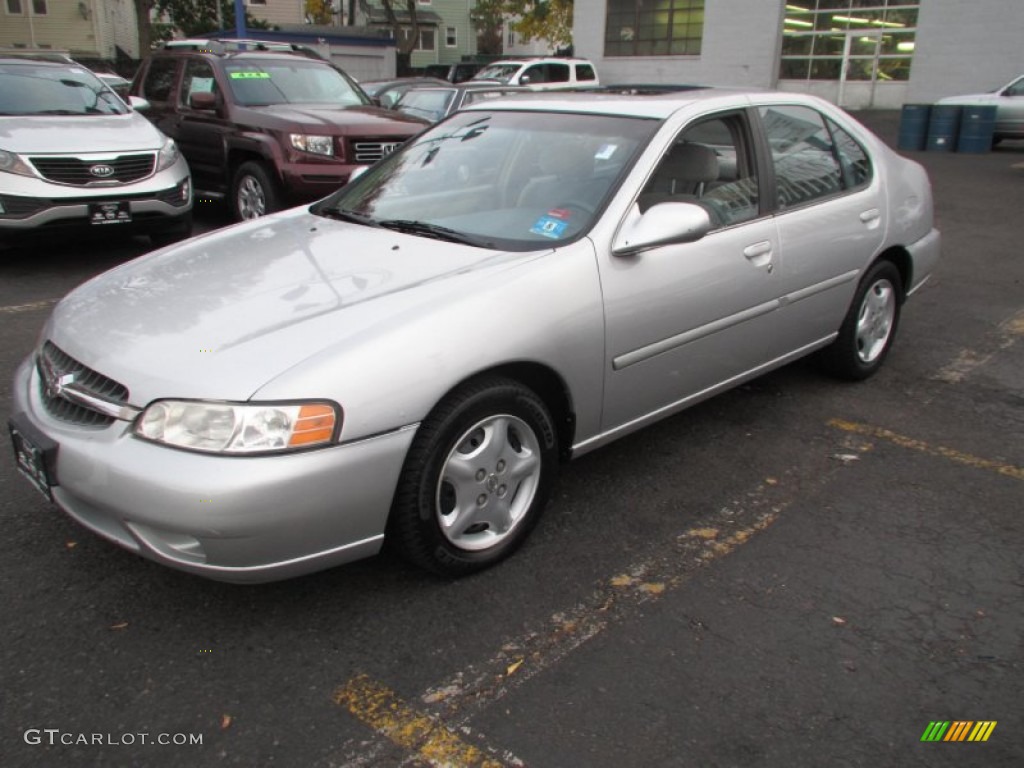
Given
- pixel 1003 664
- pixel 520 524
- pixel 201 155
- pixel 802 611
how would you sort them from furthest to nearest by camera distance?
pixel 201 155 → pixel 520 524 → pixel 802 611 → pixel 1003 664

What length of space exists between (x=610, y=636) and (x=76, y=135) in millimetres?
6462

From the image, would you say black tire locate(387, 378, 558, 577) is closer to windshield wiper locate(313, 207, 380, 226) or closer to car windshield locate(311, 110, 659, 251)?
car windshield locate(311, 110, 659, 251)

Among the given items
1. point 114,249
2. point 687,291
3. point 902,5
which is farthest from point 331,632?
point 902,5

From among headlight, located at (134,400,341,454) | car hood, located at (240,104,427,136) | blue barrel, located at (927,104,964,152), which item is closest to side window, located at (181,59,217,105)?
car hood, located at (240,104,427,136)

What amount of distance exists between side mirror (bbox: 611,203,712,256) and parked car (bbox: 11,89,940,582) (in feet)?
0.04

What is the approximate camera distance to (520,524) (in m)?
3.11

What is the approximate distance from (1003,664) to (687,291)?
66.3 inches

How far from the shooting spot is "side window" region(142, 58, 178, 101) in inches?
384

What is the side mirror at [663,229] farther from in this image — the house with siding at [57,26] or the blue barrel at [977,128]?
the house with siding at [57,26]

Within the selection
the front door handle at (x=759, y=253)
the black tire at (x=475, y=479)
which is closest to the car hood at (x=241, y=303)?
the black tire at (x=475, y=479)

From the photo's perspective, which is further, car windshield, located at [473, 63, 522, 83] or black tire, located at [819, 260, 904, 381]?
car windshield, located at [473, 63, 522, 83]

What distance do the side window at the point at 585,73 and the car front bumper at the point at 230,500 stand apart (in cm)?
2128

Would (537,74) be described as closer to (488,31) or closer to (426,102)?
(426,102)

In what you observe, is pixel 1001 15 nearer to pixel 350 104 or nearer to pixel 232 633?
pixel 350 104
